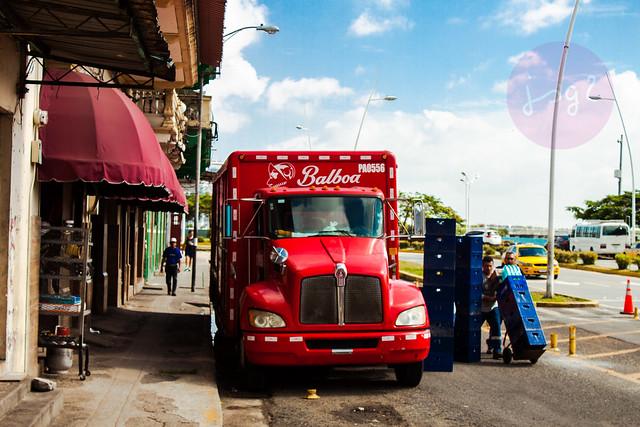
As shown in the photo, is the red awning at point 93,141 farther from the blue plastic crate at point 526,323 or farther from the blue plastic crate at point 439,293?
the blue plastic crate at point 526,323

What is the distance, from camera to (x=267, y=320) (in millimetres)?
10461

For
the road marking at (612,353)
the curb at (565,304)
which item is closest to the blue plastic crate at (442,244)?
the road marking at (612,353)

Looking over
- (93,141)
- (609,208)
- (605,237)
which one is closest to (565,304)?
(93,141)

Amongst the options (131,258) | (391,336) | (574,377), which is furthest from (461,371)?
(131,258)

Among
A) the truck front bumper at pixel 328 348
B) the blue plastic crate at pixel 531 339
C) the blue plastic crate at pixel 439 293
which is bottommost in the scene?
the blue plastic crate at pixel 531 339

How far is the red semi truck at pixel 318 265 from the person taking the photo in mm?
10492

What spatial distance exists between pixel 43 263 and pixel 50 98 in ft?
8.54

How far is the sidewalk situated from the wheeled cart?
476cm

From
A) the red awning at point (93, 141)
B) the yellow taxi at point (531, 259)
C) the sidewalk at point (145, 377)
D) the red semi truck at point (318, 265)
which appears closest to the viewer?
the sidewalk at point (145, 377)

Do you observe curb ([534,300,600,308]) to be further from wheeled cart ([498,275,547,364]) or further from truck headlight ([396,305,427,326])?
truck headlight ([396,305,427,326])

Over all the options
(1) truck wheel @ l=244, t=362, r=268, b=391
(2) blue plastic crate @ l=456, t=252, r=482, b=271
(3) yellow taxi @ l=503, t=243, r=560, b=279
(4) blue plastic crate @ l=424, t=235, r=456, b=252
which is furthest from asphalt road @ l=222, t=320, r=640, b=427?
(3) yellow taxi @ l=503, t=243, r=560, b=279

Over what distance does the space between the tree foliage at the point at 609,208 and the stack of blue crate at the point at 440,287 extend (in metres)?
103

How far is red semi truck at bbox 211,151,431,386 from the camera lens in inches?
413

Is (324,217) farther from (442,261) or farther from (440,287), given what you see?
(440,287)
